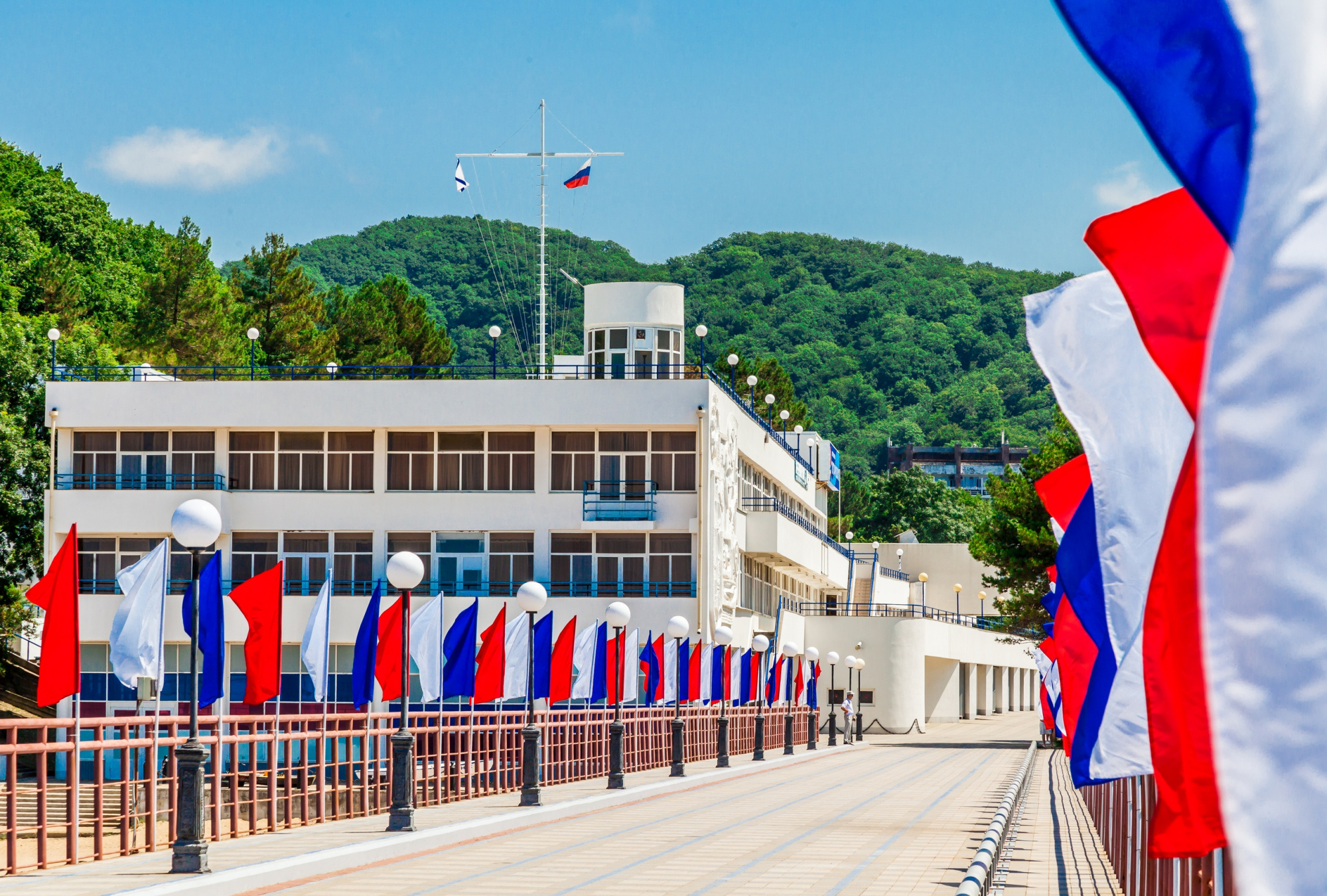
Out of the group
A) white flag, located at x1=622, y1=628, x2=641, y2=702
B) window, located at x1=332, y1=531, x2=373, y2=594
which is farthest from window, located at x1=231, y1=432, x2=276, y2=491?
white flag, located at x1=622, y1=628, x2=641, y2=702

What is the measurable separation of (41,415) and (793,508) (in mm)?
36559

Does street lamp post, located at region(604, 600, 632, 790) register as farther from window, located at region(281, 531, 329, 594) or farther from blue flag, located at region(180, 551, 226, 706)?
window, located at region(281, 531, 329, 594)

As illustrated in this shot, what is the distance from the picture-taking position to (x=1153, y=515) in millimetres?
7066

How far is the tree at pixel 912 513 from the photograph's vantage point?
12738 cm

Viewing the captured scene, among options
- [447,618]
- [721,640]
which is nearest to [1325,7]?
[721,640]

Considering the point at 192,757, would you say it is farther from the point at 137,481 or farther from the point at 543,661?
the point at 137,481

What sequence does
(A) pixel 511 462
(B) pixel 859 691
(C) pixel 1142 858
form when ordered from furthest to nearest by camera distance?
(B) pixel 859 691 → (A) pixel 511 462 → (C) pixel 1142 858

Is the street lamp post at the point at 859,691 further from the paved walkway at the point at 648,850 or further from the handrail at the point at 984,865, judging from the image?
the handrail at the point at 984,865

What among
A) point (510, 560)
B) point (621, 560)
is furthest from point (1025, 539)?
point (510, 560)

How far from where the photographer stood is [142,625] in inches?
676

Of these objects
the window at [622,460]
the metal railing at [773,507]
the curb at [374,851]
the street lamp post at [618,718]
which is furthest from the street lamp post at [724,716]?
the metal railing at [773,507]

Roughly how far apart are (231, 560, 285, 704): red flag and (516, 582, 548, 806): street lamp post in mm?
4832

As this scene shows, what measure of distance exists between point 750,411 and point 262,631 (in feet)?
144

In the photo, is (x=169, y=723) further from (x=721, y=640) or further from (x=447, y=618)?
(x=447, y=618)
